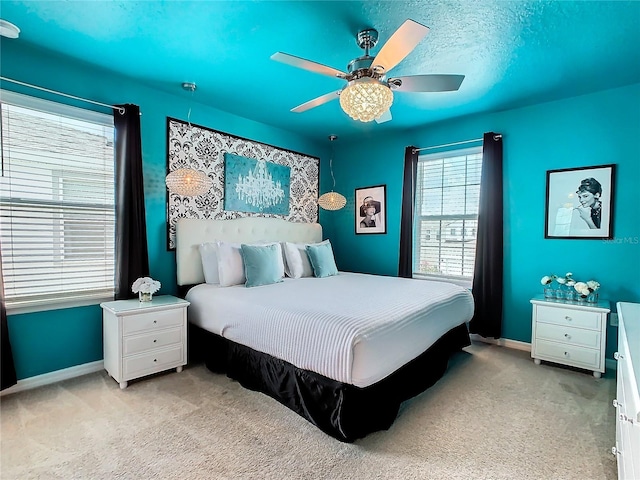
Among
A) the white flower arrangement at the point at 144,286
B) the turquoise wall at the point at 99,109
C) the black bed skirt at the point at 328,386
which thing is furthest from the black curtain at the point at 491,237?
the white flower arrangement at the point at 144,286

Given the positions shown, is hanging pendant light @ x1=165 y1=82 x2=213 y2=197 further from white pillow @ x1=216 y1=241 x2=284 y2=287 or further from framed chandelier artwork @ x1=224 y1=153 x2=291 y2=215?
framed chandelier artwork @ x1=224 y1=153 x2=291 y2=215

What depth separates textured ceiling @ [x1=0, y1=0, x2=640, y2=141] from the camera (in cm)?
196

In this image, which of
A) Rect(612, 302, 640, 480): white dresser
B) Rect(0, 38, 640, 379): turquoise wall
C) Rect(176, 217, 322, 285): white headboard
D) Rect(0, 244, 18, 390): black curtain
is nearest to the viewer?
Rect(612, 302, 640, 480): white dresser

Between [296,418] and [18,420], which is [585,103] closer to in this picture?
[296,418]

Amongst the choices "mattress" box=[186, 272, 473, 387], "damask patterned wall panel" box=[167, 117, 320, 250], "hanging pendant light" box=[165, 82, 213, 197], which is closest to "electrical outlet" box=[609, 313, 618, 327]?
"mattress" box=[186, 272, 473, 387]

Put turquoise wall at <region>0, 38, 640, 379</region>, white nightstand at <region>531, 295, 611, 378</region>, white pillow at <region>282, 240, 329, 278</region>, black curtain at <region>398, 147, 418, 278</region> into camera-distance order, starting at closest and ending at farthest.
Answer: turquoise wall at <region>0, 38, 640, 379</region> → white nightstand at <region>531, 295, 611, 378</region> → white pillow at <region>282, 240, 329, 278</region> → black curtain at <region>398, 147, 418, 278</region>

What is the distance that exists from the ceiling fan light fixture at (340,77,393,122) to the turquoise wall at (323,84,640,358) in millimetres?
2304

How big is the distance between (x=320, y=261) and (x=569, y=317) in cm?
252

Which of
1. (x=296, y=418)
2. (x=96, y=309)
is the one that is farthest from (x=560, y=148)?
(x=96, y=309)

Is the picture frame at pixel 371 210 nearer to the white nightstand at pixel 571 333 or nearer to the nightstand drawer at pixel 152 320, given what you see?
the white nightstand at pixel 571 333

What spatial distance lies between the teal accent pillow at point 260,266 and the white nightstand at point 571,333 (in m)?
2.58

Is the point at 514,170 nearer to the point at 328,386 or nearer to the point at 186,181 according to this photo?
the point at 328,386

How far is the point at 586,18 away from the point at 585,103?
146 cm

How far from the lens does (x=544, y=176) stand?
3348 mm
